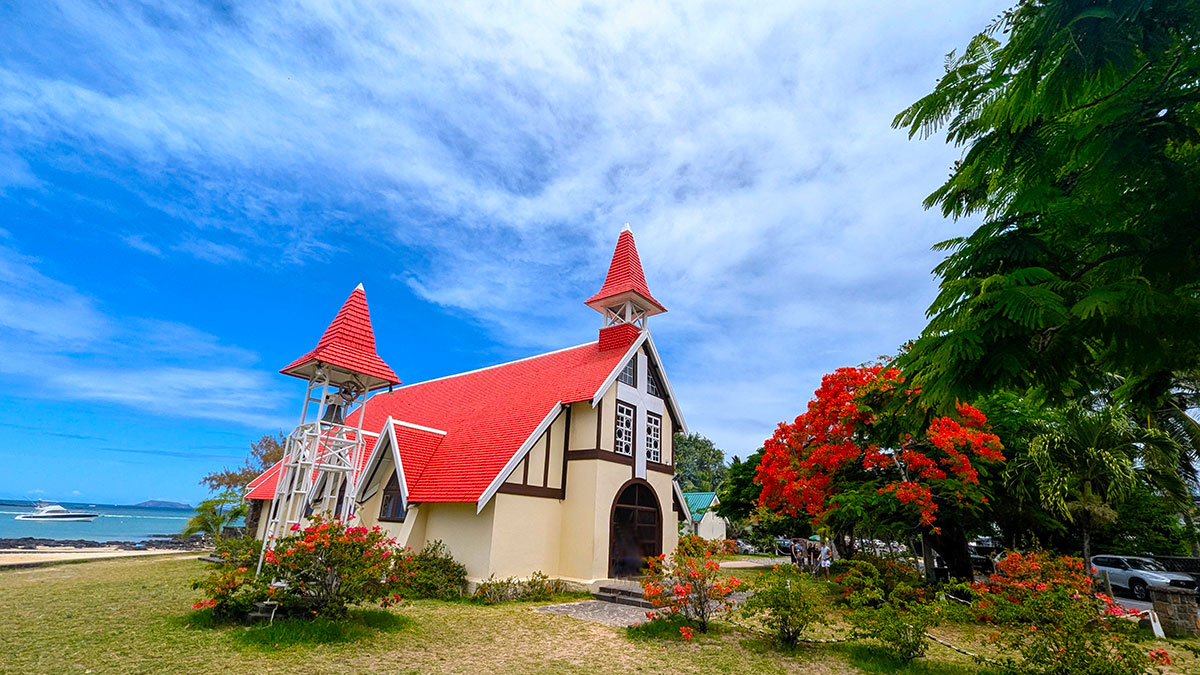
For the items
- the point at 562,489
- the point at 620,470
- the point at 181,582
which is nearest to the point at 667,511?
the point at 620,470

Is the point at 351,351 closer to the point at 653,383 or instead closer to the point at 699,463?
the point at 653,383

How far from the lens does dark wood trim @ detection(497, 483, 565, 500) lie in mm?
14578

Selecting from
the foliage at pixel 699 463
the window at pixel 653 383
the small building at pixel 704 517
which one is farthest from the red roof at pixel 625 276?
the foliage at pixel 699 463

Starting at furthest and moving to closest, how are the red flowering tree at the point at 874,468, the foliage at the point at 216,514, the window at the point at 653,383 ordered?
the foliage at the point at 216,514 → the window at the point at 653,383 → the red flowering tree at the point at 874,468

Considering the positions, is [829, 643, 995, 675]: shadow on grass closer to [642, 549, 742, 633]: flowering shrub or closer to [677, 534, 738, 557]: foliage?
[642, 549, 742, 633]: flowering shrub

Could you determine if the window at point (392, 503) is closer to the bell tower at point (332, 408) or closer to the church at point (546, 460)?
the church at point (546, 460)

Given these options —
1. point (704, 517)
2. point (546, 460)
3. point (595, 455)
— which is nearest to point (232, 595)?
point (546, 460)

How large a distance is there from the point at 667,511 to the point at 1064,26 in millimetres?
16986

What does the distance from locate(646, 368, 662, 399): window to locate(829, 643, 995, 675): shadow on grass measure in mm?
10821

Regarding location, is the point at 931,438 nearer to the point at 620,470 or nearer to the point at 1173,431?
the point at 620,470

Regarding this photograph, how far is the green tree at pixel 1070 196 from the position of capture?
3299mm

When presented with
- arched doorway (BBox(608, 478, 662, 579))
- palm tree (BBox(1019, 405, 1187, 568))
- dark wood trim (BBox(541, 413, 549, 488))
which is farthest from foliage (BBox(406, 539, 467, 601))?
palm tree (BBox(1019, 405, 1187, 568))

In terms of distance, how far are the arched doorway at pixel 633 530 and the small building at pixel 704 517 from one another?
79.6 ft

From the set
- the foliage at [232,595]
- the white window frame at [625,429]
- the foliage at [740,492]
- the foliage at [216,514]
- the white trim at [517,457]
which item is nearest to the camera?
the foliage at [232,595]
